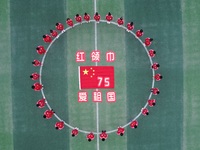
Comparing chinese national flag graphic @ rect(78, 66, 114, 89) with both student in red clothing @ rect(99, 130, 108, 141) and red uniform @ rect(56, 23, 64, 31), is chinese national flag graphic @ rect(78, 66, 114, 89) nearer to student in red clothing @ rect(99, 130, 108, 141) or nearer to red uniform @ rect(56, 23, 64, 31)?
red uniform @ rect(56, 23, 64, 31)

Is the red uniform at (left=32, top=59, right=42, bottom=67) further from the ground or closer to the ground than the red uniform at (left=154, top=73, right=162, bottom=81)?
further from the ground

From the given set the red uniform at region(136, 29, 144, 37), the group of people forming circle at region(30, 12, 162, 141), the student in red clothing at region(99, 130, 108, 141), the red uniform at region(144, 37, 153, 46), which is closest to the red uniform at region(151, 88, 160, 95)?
the group of people forming circle at region(30, 12, 162, 141)

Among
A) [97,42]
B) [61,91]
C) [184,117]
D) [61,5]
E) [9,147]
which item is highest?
[61,5]

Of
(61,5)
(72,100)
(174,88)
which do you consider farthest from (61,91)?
(174,88)

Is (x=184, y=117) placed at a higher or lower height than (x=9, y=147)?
higher

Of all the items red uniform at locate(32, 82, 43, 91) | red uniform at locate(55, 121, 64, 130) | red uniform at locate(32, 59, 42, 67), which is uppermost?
red uniform at locate(32, 59, 42, 67)

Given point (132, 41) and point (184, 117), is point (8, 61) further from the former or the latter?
point (184, 117)
